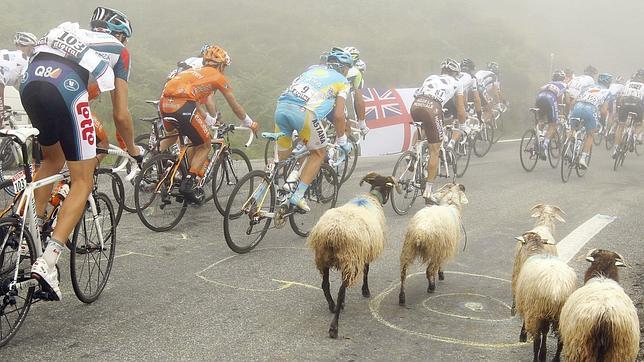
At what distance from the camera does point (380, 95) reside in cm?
1562

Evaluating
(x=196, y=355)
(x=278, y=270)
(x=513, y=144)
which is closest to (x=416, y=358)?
(x=196, y=355)

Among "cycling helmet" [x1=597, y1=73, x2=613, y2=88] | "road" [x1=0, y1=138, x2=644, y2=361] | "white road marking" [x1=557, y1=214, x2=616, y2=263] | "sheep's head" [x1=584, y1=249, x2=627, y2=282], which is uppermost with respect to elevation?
"cycling helmet" [x1=597, y1=73, x2=613, y2=88]

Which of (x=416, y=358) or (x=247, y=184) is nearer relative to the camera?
(x=416, y=358)

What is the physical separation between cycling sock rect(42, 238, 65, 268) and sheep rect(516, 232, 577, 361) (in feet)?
11.6

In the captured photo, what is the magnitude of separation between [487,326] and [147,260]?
3.64 meters

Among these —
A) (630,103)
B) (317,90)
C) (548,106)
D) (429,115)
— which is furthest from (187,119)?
(630,103)

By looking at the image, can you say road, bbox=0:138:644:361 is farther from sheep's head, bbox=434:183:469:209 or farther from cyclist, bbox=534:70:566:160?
cyclist, bbox=534:70:566:160

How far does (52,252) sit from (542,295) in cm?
363

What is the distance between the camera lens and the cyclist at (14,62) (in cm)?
986

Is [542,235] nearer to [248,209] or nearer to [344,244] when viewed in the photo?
[344,244]

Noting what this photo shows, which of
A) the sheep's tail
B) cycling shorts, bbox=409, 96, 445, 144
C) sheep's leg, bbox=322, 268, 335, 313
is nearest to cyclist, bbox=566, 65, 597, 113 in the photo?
cycling shorts, bbox=409, 96, 445, 144

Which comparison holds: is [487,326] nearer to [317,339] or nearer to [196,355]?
[317,339]

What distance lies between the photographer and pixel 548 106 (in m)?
13.9

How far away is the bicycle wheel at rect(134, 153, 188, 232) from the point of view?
7422 mm
